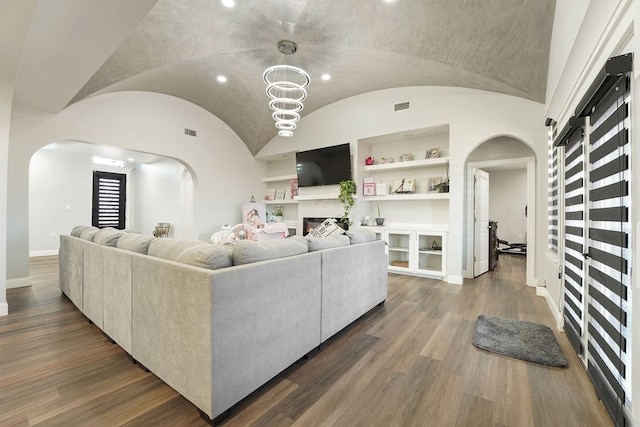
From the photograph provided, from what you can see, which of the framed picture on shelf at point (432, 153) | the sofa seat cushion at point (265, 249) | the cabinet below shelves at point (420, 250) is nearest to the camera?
the sofa seat cushion at point (265, 249)

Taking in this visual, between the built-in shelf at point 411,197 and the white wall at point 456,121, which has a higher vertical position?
the white wall at point 456,121

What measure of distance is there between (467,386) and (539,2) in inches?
136

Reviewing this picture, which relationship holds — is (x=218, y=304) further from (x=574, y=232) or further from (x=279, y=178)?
(x=279, y=178)

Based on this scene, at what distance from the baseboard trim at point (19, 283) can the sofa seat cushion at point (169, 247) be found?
3.71 m

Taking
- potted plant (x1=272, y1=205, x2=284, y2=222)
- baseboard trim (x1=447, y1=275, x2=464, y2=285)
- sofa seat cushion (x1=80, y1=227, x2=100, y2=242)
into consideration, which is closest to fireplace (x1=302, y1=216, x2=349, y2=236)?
potted plant (x1=272, y1=205, x2=284, y2=222)

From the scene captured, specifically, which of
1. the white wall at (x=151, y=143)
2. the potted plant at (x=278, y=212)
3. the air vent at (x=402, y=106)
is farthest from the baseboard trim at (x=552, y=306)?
the white wall at (x=151, y=143)

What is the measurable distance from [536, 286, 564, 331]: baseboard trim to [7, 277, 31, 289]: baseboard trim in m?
6.77

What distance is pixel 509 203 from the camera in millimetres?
7727

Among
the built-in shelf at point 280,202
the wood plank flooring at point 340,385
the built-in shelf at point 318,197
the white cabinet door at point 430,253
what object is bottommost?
the wood plank flooring at point 340,385

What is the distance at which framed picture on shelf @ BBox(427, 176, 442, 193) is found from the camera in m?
5.00

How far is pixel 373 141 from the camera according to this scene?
5680 mm

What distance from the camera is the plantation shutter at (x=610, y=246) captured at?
4.50 ft

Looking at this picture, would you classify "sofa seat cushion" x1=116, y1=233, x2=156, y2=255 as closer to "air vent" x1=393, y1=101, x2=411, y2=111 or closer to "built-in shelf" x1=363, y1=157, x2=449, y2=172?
"built-in shelf" x1=363, y1=157, x2=449, y2=172

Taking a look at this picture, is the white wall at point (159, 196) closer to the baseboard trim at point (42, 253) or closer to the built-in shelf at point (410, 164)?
the baseboard trim at point (42, 253)
